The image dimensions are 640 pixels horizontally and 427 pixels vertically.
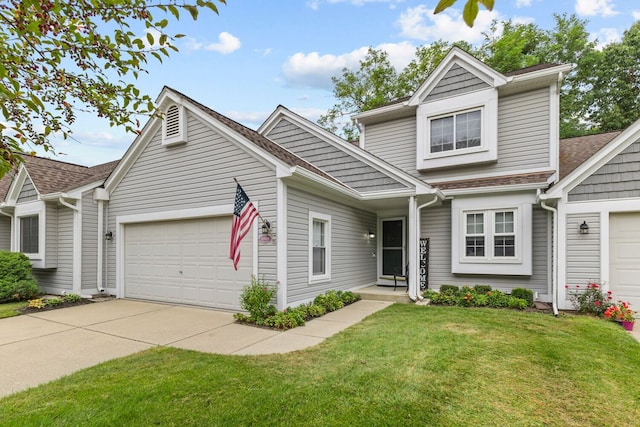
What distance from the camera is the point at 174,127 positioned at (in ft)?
27.3

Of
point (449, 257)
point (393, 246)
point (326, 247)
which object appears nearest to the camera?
point (326, 247)

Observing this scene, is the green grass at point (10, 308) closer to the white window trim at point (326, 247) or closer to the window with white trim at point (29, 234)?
the window with white trim at point (29, 234)

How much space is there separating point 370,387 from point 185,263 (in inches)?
240

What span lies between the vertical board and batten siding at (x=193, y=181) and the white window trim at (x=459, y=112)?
5.53m

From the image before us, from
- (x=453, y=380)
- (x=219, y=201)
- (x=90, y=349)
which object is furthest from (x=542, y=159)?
(x=90, y=349)

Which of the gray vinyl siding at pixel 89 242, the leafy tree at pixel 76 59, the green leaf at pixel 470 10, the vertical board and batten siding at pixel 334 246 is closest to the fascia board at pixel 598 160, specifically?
the vertical board and batten siding at pixel 334 246

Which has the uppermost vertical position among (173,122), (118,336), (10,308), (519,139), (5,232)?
(173,122)

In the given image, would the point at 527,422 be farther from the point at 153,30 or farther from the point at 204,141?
the point at 204,141

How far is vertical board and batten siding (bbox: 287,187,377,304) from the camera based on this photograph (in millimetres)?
6941

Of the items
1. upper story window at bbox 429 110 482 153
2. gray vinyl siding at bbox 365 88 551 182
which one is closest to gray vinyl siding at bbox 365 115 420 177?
gray vinyl siding at bbox 365 88 551 182

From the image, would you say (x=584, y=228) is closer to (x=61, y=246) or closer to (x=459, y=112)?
(x=459, y=112)

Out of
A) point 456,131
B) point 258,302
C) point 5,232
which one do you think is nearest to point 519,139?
point 456,131

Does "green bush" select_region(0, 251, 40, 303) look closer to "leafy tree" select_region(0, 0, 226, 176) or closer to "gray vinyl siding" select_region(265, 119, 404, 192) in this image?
"leafy tree" select_region(0, 0, 226, 176)

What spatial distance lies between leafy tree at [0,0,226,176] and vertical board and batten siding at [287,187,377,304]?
3.91 m
